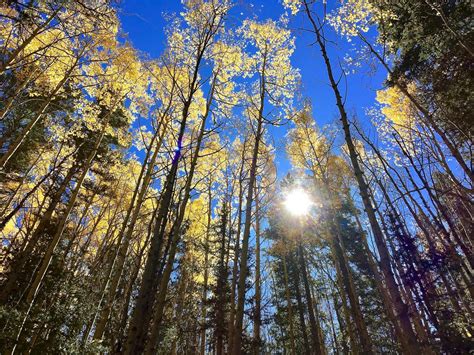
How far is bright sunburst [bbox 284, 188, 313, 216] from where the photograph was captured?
13.4m

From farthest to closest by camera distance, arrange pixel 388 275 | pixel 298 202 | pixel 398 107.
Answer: pixel 298 202 < pixel 398 107 < pixel 388 275

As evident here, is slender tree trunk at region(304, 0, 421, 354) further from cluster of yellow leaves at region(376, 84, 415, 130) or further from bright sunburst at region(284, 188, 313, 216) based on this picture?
bright sunburst at region(284, 188, 313, 216)

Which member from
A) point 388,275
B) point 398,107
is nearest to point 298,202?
point 398,107

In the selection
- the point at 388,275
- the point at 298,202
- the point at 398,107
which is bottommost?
the point at 388,275

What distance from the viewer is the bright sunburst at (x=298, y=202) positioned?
43.9 ft

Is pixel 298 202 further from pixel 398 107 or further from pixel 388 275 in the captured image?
pixel 388 275

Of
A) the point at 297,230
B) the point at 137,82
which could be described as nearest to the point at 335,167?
the point at 297,230

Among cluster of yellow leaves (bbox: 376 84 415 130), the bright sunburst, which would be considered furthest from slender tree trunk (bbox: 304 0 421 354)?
the bright sunburst

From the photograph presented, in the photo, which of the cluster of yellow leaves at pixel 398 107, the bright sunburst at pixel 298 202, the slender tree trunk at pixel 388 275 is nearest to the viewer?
the slender tree trunk at pixel 388 275

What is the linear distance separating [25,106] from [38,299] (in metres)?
6.46

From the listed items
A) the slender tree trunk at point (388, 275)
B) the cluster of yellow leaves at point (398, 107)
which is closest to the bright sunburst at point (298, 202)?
the cluster of yellow leaves at point (398, 107)

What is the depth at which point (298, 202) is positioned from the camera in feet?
43.8

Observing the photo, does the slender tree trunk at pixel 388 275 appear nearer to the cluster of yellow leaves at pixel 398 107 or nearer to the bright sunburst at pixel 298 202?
the cluster of yellow leaves at pixel 398 107

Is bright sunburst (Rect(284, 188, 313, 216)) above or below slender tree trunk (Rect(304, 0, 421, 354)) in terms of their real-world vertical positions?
above
